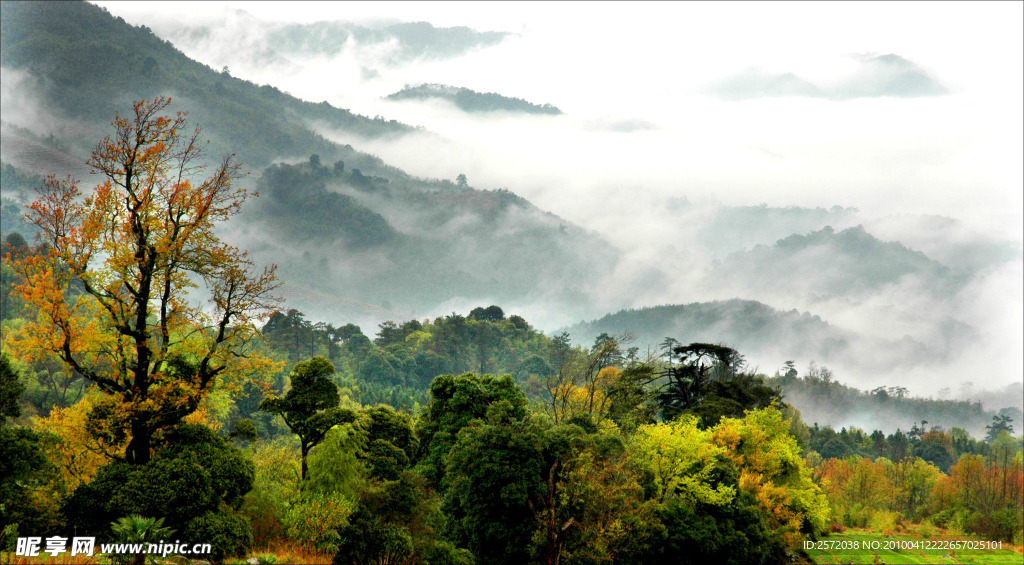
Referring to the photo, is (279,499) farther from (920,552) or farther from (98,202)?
(920,552)

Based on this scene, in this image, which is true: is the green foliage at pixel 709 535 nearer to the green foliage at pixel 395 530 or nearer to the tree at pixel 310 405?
the green foliage at pixel 395 530

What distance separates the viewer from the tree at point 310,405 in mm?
31734

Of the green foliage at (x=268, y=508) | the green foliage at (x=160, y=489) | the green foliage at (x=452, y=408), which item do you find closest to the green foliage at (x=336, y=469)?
the green foliage at (x=268, y=508)

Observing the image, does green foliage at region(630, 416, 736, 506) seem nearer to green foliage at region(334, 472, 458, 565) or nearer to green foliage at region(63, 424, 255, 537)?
green foliage at region(334, 472, 458, 565)

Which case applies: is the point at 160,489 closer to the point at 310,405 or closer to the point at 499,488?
the point at 310,405

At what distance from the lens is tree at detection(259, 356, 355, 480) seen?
31.7m

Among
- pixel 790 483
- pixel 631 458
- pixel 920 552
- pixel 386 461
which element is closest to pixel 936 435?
pixel 920 552

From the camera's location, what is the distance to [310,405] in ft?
108

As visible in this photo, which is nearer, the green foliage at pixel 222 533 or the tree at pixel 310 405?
the green foliage at pixel 222 533

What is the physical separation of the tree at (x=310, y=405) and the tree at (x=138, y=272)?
28.0ft

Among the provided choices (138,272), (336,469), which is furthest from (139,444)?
(336,469)

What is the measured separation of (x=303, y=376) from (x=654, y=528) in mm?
20137

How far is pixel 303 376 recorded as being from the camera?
3306cm

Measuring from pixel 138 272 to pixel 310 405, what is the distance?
12.2 m
